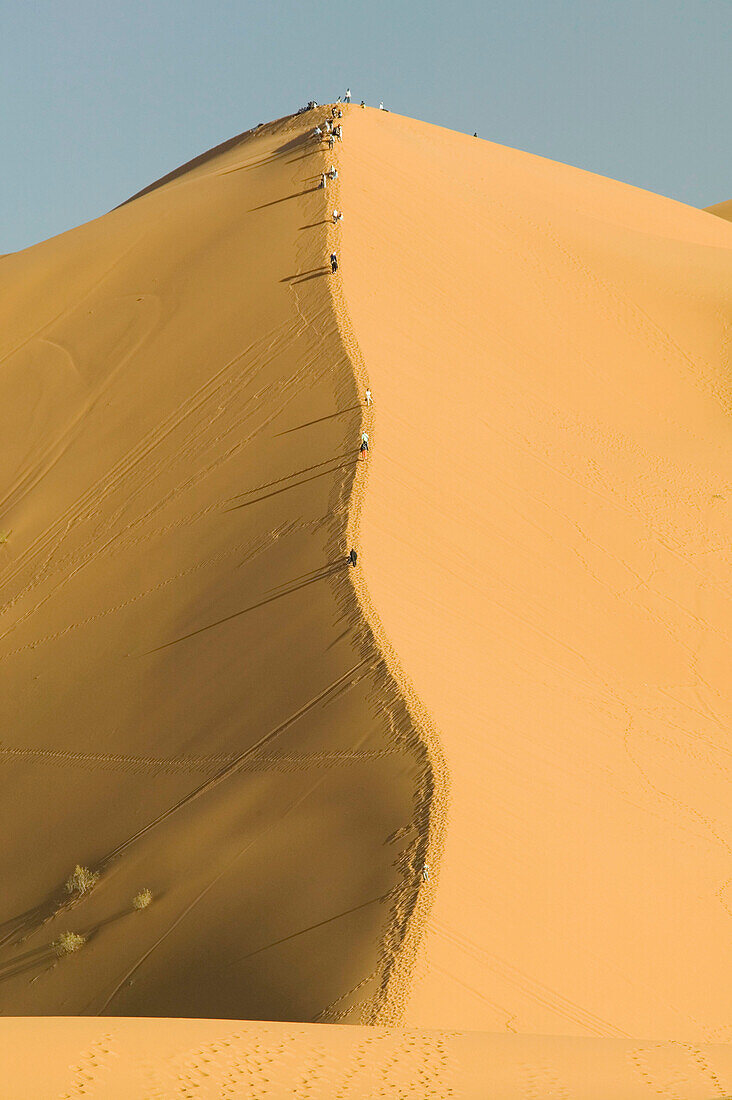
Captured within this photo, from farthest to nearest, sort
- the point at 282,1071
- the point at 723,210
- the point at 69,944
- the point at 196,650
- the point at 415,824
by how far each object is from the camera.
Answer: the point at 723,210 < the point at 196,650 < the point at 69,944 < the point at 415,824 < the point at 282,1071

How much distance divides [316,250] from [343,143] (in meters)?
6.88

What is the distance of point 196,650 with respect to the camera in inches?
773

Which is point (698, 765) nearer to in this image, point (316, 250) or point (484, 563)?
point (484, 563)

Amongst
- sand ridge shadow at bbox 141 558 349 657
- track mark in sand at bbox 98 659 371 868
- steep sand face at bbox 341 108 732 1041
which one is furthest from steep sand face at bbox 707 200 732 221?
track mark in sand at bbox 98 659 371 868

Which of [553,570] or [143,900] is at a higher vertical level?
[553,570]

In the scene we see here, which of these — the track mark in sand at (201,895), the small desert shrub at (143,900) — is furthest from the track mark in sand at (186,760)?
the small desert shrub at (143,900)

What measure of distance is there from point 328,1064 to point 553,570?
1253 cm

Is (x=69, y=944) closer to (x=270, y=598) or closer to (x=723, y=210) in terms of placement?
(x=270, y=598)

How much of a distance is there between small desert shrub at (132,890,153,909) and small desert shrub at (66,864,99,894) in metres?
1.04

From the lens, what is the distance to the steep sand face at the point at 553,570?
14.1 metres

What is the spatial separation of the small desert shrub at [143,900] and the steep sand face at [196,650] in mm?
154

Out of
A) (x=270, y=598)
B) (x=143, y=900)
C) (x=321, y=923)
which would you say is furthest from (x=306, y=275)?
(x=321, y=923)

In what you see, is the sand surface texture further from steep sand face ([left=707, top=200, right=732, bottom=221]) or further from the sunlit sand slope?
steep sand face ([left=707, top=200, right=732, bottom=221])

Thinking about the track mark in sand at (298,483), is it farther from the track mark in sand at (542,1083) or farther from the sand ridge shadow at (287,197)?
→ the track mark in sand at (542,1083)
